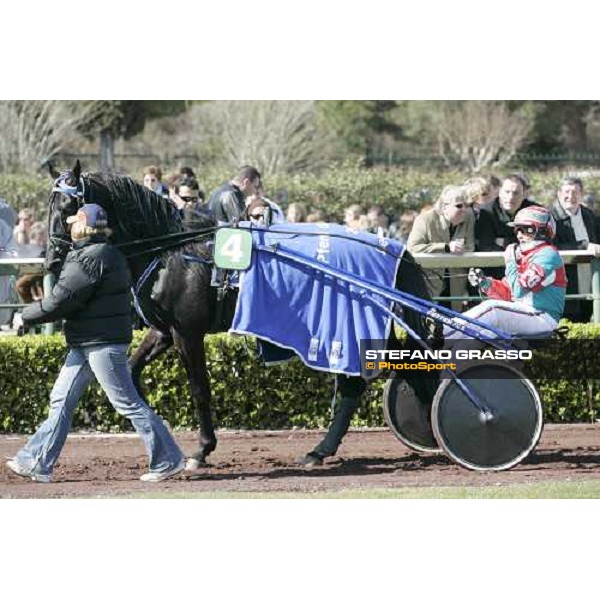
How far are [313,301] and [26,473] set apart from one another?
207 cm

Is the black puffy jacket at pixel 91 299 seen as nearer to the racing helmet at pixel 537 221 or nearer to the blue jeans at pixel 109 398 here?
the blue jeans at pixel 109 398

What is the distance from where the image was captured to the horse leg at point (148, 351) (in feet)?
31.4

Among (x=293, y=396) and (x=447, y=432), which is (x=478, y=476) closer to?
(x=447, y=432)

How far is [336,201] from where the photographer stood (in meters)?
19.4

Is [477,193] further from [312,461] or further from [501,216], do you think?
[312,461]

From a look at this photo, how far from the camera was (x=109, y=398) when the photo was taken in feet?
27.9

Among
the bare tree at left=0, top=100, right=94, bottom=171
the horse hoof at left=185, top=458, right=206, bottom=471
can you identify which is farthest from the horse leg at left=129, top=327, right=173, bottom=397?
the bare tree at left=0, top=100, right=94, bottom=171

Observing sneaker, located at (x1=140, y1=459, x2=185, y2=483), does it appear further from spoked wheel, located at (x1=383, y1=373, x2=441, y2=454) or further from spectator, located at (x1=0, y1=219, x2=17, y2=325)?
spectator, located at (x1=0, y1=219, x2=17, y2=325)

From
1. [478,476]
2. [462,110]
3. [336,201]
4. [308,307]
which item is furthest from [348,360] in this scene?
[462,110]

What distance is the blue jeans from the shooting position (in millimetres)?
8367

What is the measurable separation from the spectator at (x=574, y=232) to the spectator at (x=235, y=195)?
2.37 meters

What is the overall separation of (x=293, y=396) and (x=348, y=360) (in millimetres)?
1688
